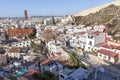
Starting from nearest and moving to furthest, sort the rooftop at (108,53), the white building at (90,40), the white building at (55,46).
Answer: the rooftop at (108,53) → the white building at (90,40) → the white building at (55,46)

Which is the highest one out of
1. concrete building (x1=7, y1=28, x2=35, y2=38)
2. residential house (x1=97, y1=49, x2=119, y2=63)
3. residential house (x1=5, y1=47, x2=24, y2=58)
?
concrete building (x1=7, y1=28, x2=35, y2=38)

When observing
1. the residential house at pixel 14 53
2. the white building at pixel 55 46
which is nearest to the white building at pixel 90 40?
the white building at pixel 55 46

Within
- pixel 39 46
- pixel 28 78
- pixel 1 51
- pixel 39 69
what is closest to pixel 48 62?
pixel 39 69

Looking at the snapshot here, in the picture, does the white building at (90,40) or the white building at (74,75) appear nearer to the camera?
the white building at (74,75)

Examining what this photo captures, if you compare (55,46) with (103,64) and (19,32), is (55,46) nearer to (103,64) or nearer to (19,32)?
(103,64)

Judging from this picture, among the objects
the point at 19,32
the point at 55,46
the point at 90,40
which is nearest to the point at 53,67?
the point at 90,40

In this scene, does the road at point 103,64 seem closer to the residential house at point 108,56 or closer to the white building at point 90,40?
the residential house at point 108,56

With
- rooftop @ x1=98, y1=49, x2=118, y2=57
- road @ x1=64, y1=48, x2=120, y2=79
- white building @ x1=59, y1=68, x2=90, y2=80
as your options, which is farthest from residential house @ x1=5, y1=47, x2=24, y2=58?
white building @ x1=59, y1=68, x2=90, y2=80

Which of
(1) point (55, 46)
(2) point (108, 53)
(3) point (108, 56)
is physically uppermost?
(1) point (55, 46)

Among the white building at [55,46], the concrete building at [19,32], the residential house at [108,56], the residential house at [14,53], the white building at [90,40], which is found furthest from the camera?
the concrete building at [19,32]

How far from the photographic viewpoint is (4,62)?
1257 inches

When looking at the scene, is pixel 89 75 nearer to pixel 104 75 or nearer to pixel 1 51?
pixel 104 75

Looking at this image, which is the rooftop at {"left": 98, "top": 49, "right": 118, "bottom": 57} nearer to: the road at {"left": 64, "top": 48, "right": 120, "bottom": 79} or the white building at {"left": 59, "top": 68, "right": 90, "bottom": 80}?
the road at {"left": 64, "top": 48, "right": 120, "bottom": 79}

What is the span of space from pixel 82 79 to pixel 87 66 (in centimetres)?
408
